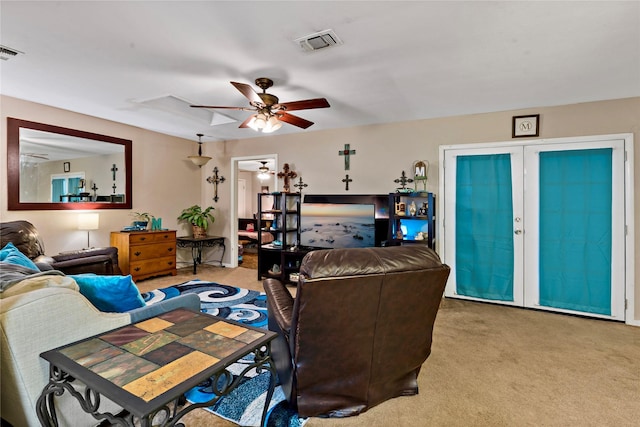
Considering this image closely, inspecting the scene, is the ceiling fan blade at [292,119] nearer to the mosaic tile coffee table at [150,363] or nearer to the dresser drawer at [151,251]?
the mosaic tile coffee table at [150,363]

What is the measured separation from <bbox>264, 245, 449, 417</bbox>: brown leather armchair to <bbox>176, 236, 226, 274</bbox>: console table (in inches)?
159

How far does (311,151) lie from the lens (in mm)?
5090

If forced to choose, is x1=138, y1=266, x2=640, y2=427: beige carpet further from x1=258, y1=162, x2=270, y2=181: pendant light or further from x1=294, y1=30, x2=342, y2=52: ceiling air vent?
x1=258, y1=162, x2=270, y2=181: pendant light

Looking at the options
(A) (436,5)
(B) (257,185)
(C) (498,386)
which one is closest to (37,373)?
(C) (498,386)

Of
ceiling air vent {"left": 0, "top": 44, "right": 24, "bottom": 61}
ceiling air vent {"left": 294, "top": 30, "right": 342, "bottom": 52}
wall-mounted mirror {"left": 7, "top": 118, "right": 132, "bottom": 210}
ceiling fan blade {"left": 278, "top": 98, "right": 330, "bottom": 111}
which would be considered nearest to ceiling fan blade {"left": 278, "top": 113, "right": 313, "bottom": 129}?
ceiling fan blade {"left": 278, "top": 98, "right": 330, "bottom": 111}

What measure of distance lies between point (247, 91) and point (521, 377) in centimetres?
310

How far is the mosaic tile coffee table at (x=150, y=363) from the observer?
100cm

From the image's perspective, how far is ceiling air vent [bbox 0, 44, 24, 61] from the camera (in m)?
2.46

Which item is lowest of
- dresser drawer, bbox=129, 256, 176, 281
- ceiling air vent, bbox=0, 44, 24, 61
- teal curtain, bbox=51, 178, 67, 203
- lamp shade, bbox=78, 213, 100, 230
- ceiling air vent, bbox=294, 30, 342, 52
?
dresser drawer, bbox=129, 256, 176, 281

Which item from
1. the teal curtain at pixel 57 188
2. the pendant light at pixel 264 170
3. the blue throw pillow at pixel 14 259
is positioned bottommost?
the blue throw pillow at pixel 14 259

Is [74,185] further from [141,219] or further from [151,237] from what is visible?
[151,237]

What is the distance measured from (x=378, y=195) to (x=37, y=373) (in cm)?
393

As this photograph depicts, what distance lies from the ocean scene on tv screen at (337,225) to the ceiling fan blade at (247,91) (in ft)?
7.07

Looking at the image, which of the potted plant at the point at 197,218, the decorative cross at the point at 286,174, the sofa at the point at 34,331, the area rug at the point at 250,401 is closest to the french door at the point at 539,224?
the decorative cross at the point at 286,174
